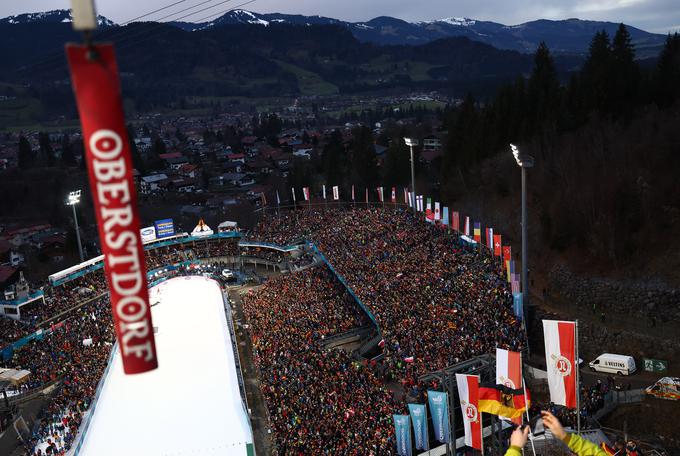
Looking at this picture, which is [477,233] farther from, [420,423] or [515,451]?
[515,451]

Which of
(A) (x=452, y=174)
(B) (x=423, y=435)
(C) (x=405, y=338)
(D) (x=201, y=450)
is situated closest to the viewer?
(B) (x=423, y=435)

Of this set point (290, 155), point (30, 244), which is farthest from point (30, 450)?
point (290, 155)

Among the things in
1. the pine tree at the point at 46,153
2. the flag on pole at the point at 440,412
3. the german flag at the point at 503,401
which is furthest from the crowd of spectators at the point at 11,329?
the pine tree at the point at 46,153

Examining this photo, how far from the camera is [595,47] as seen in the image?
37062mm

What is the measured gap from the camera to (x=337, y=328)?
1048 inches

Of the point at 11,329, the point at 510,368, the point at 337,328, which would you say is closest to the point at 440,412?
the point at 510,368

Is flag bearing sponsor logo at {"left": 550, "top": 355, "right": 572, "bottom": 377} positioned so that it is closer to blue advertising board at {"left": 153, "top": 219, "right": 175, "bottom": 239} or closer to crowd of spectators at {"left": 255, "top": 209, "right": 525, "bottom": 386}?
crowd of spectators at {"left": 255, "top": 209, "right": 525, "bottom": 386}

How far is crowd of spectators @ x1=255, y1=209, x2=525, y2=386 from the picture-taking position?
20.0 m

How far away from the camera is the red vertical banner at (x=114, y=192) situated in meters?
5.77

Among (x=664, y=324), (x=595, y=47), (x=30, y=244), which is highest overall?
(x=595, y=47)

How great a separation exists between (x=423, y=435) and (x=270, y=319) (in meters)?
13.2

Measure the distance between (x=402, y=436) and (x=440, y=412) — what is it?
1298mm

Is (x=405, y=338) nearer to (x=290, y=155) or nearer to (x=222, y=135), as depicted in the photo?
(x=290, y=155)

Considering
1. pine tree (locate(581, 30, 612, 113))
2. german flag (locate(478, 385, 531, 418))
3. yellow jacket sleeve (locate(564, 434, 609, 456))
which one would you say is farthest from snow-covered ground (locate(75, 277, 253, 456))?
pine tree (locate(581, 30, 612, 113))
